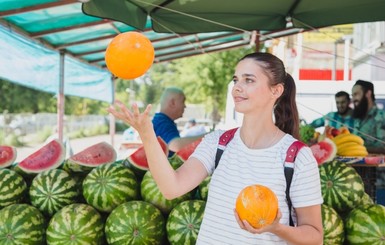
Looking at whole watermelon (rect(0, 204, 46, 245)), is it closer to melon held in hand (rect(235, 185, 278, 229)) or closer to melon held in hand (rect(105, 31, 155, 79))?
melon held in hand (rect(105, 31, 155, 79))

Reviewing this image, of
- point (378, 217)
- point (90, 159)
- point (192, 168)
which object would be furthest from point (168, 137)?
point (192, 168)

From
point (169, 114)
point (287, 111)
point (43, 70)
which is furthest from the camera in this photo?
point (43, 70)

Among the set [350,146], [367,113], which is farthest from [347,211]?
[367,113]

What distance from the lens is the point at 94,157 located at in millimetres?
3664

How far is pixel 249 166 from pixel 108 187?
139cm

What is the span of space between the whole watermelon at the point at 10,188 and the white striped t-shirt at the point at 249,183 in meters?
1.67

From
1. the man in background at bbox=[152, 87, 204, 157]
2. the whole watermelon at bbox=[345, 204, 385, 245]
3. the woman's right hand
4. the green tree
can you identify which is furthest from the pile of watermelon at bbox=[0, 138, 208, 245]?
the green tree

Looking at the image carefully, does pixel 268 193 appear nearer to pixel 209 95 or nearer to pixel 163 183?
pixel 163 183

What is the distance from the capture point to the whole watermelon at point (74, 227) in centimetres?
310

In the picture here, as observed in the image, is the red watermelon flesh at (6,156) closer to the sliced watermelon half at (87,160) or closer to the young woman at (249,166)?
the sliced watermelon half at (87,160)

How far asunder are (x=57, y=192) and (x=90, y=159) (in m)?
0.37

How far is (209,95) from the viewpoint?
87.8 ft

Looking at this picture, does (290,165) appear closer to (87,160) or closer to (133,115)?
(133,115)

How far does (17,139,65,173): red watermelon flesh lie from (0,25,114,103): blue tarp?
2.79 meters
